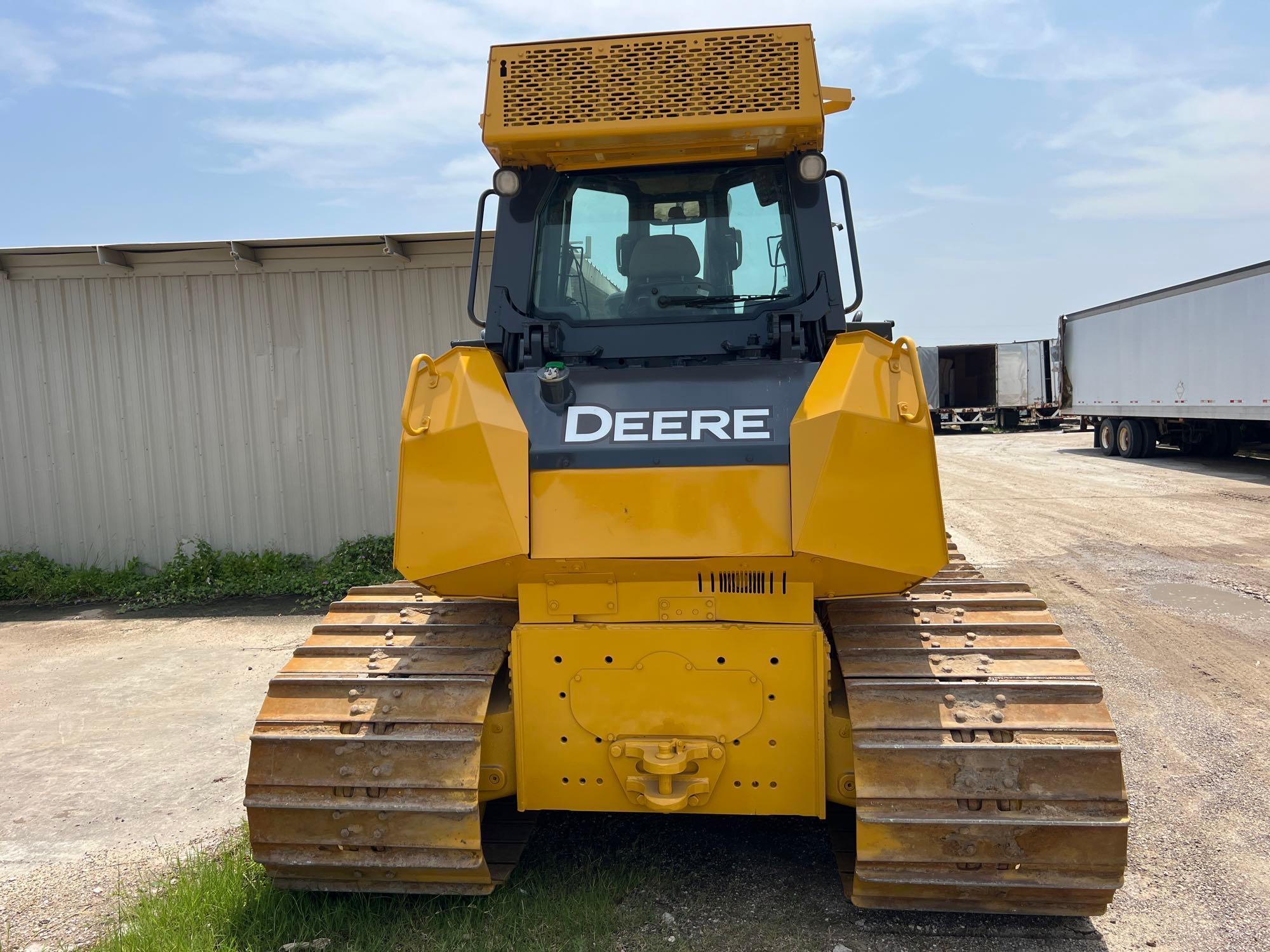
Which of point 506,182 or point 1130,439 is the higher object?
point 506,182

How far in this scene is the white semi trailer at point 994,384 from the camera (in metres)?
31.7

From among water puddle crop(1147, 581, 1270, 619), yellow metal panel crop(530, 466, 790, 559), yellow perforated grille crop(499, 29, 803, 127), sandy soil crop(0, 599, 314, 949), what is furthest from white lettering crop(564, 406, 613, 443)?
water puddle crop(1147, 581, 1270, 619)

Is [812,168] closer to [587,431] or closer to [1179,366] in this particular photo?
[587,431]

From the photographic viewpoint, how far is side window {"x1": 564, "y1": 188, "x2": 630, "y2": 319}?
4.01 meters

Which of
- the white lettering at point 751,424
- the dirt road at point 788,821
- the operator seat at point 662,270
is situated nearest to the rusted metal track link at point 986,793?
the dirt road at point 788,821

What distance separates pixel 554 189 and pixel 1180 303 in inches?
732

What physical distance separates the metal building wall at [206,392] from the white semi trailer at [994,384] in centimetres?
2480

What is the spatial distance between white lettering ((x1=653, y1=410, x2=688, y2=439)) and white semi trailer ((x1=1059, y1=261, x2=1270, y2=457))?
16390 millimetres

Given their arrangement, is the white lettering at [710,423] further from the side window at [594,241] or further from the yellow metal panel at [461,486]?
the side window at [594,241]

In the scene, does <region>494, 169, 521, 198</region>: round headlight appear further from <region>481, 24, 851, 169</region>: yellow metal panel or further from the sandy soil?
the sandy soil

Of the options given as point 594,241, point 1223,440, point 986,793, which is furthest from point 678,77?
point 1223,440

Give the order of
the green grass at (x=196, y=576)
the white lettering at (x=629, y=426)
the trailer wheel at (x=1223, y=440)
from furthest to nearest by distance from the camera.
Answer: the trailer wheel at (x=1223, y=440), the green grass at (x=196, y=576), the white lettering at (x=629, y=426)

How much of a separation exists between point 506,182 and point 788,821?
311 cm

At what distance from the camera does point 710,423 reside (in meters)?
3.31
